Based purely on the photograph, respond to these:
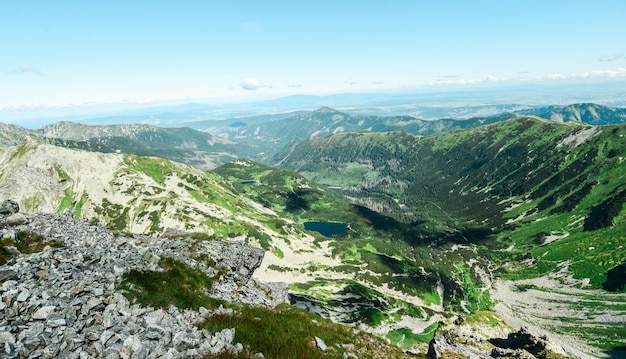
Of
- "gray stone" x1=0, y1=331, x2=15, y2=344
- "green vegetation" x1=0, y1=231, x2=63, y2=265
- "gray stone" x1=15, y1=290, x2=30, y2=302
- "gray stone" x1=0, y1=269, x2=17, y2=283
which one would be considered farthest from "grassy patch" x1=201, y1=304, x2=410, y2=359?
"green vegetation" x1=0, y1=231, x2=63, y2=265

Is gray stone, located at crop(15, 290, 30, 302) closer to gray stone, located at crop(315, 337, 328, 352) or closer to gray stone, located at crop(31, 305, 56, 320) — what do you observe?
gray stone, located at crop(31, 305, 56, 320)

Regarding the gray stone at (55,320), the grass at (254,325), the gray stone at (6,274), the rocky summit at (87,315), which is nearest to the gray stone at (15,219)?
the rocky summit at (87,315)

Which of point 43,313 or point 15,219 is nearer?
point 43,313

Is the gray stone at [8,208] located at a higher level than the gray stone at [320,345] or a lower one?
higher

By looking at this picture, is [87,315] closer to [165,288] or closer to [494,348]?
[165,288]

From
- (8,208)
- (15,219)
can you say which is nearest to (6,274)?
(15,219)

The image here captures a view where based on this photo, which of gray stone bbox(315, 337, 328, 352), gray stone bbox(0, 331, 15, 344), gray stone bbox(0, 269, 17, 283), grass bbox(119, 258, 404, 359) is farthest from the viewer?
gray stone bbox(315, 337, 328, 352)

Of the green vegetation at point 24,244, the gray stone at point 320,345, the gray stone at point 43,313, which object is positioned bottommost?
the gray stone at point 320,345

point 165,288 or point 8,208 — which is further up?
point 8,208

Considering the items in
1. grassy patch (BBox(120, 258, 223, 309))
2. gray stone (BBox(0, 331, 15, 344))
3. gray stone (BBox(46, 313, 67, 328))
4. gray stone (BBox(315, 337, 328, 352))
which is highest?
gray stone (BBox(0, 331, 15, 344))

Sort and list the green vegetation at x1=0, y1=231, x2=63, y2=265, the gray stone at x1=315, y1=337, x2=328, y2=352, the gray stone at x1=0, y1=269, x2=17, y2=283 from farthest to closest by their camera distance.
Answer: the green vegetation at x1=0, y1=231, x2=63, y2=265
the gray stone at x1=315, y1=337, x2=328, y2=352
the gray stone at x1=0, y1=269, x2=17, y2=283

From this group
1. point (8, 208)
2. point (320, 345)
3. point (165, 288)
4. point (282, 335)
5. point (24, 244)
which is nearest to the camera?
point (282, 335)

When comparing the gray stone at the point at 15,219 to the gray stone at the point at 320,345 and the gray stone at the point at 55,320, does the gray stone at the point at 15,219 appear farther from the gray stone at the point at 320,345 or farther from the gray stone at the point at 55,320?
the gray stone at the point at 320,345

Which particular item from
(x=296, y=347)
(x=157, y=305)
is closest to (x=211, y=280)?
(x=157, y=305)
